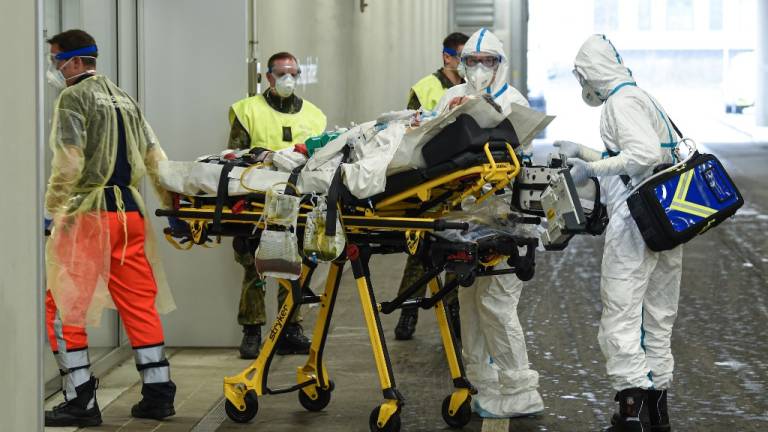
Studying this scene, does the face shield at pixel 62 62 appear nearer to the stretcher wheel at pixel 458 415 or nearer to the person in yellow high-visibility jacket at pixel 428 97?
the stretcher wheel at pixel 458 415

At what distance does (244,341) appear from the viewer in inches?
287

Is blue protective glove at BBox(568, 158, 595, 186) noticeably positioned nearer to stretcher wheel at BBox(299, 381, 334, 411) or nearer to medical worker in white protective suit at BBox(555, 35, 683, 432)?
medical worker in white protective suit at BBox(555, 35, 683, 432)

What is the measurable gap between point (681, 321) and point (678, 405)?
2.35m

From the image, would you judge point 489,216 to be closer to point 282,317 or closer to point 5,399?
point 282,317

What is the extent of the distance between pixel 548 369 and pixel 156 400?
2.28m

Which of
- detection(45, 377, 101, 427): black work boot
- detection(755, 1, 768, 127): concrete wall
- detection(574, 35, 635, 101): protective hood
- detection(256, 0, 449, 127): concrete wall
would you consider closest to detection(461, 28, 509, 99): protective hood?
detection(574, 35, 635, 101): protective hood

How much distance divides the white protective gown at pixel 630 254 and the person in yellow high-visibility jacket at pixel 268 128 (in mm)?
2094

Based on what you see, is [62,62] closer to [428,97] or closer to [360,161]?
[360,161]

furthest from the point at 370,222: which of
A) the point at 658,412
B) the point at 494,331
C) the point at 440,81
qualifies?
the point at 440,81

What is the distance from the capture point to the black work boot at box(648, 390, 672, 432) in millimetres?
5539

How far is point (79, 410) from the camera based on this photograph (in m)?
5.64

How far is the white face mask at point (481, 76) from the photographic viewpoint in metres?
6.02

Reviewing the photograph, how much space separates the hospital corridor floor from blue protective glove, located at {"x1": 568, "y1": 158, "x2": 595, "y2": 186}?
1161 millimetres

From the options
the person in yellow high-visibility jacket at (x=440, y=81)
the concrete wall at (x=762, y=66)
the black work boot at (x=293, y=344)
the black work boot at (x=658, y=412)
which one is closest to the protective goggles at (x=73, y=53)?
the black work boot at (x=293, y=344)
